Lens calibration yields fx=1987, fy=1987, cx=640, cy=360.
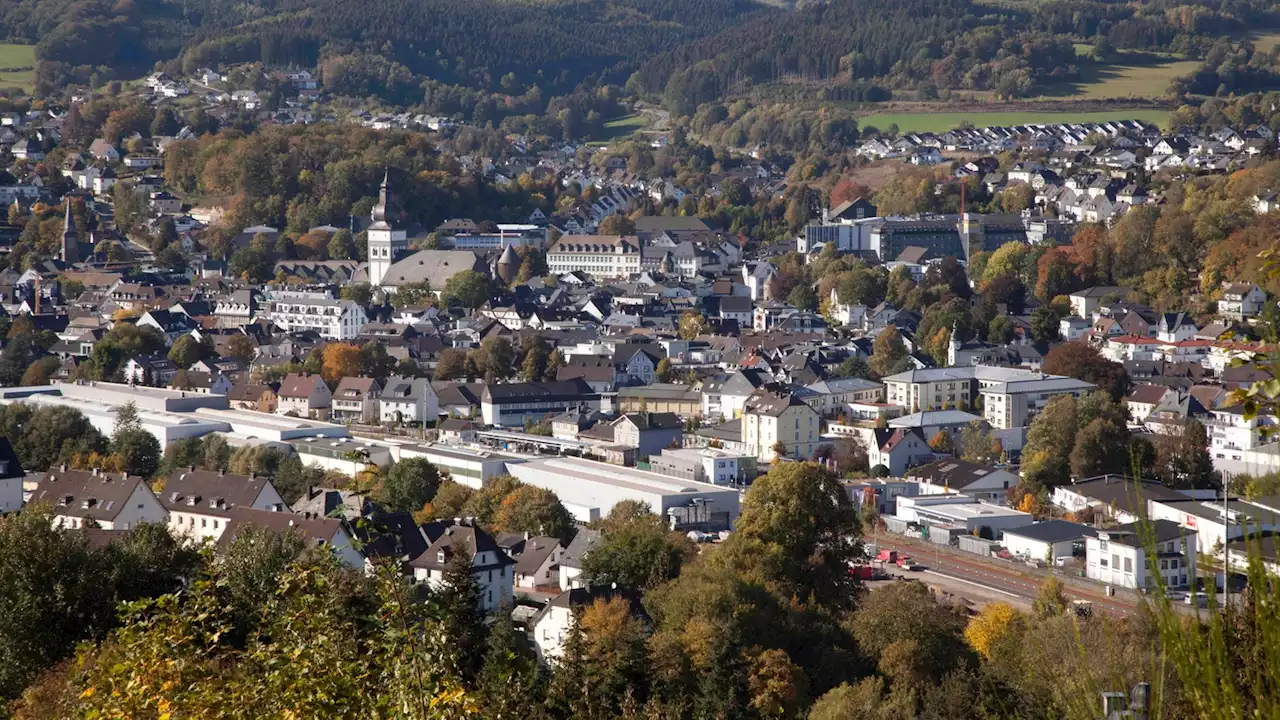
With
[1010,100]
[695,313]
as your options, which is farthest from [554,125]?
[695,313]

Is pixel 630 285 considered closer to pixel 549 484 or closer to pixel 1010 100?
pixel 549 484

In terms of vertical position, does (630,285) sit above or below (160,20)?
below

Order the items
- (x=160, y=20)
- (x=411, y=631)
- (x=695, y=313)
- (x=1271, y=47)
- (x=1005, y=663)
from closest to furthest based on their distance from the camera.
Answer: (x=411, y=631) < (x=1005, y=663) < (x=695, y=313) < (x=1271, y=47) < (x=160, y=20)

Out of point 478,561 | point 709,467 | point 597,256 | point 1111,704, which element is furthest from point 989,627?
point 597,256

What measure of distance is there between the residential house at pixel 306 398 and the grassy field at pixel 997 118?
95.5 feet

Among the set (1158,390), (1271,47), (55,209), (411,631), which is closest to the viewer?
(411,631)

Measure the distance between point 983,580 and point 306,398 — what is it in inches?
494

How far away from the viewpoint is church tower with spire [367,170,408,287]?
37781 mm

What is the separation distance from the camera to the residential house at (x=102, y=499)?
51.9 feet

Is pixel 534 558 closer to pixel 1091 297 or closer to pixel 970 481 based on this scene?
pixel 970 481

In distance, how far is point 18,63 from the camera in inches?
2339

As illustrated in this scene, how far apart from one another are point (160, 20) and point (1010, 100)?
1199 inches

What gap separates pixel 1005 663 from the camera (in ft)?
36.2

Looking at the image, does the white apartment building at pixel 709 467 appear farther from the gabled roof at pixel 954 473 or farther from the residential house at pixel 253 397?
the residential house at pixel 253 397
